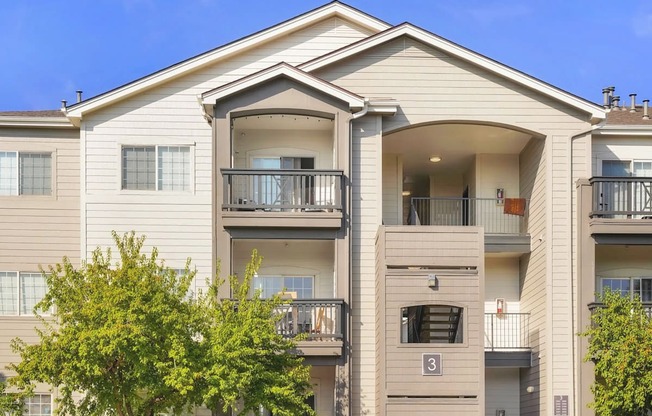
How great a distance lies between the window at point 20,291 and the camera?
25.2 m

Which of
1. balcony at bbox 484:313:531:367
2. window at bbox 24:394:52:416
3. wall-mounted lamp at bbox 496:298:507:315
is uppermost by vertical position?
wall-mounted lamp at bbox 496:298:507:315

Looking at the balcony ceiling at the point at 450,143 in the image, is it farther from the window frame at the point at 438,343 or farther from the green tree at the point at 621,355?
the green tree at the point at 621,355

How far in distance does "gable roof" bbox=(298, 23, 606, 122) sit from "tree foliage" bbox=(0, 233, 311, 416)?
7.27 metres

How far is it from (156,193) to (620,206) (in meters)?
12.4

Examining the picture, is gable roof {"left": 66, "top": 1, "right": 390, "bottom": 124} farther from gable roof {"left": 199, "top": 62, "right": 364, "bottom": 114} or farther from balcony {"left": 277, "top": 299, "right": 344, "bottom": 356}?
balcony {"left": 277, "top": 299, "right": 344, "bottom": 356}

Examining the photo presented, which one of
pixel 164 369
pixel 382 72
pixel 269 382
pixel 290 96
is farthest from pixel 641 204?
pixel 164 369

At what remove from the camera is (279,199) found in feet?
82.0

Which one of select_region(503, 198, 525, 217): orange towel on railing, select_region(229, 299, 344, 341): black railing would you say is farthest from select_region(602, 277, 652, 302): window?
select_region(229, 299, 344, 341): black railing

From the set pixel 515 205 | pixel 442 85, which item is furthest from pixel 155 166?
pixel 515 205

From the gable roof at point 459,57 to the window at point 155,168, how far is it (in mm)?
4133

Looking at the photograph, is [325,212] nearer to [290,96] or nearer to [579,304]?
[290,96]

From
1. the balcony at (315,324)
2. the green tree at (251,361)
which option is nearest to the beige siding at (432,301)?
the balcony at (315,324)

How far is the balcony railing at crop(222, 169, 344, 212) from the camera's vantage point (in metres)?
24.5

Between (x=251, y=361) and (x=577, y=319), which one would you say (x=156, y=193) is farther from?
(x=577, y=319)
